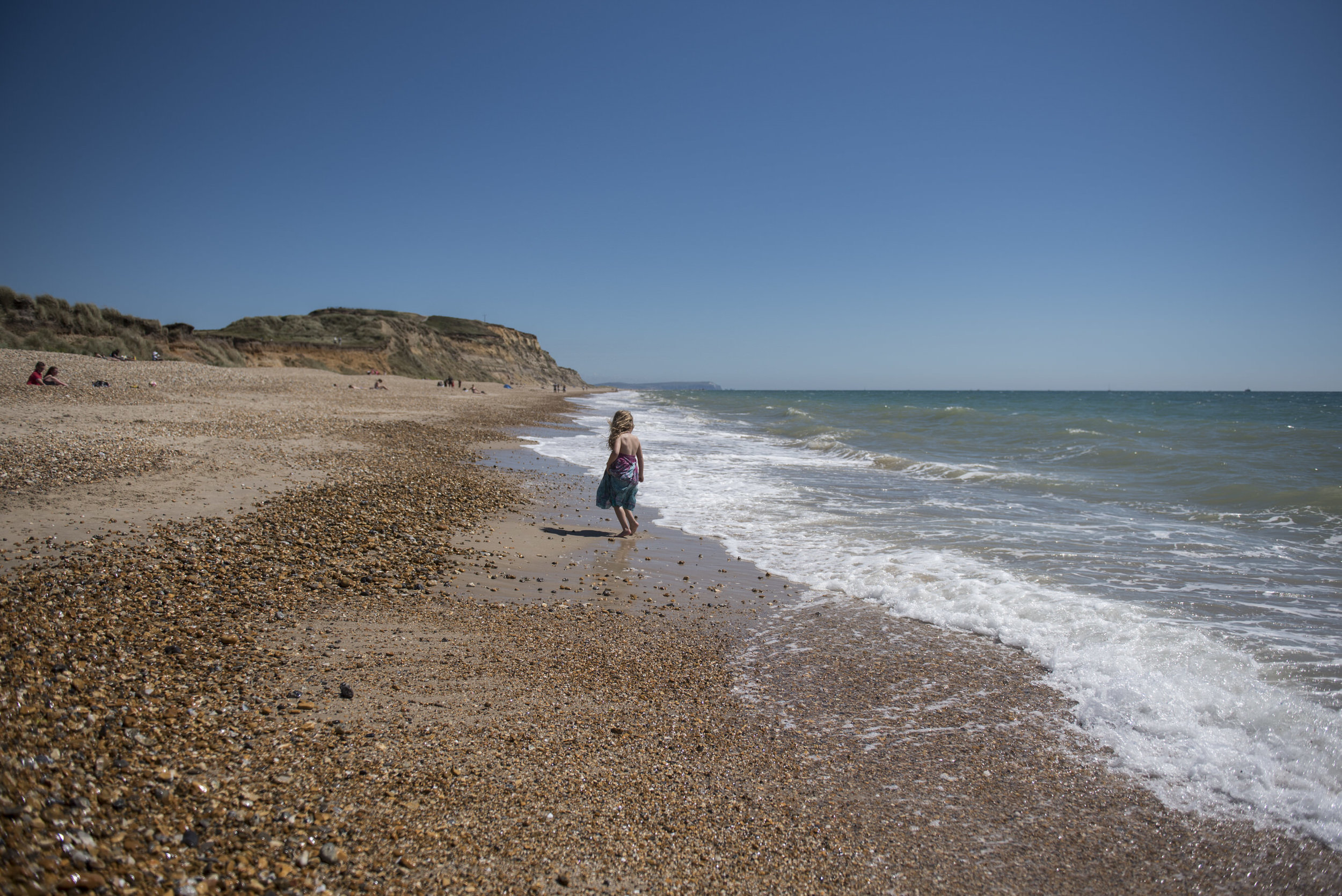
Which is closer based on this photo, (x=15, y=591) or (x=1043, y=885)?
(x=1043, y=885)

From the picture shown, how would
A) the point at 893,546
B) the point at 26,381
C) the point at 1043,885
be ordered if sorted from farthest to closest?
the point at 26,381, the point at 893,546, the point at 1043,885

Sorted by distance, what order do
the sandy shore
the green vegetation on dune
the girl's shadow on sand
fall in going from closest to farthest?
the sandy shore < the girl's shadow on sand < the green vegetation on dune

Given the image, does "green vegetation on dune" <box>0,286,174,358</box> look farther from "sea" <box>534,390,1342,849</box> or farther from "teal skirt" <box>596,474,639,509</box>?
"teal skirt" <box>596,474,639,509</box>

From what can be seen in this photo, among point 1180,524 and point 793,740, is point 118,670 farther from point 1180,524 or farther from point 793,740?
point 1180,524

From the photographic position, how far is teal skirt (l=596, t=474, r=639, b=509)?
7.52 m

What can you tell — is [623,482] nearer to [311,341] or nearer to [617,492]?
[617,492]

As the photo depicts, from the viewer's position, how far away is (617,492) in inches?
298

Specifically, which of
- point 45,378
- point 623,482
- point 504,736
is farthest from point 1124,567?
point 45,378

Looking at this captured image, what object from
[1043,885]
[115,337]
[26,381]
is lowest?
[1043,885]

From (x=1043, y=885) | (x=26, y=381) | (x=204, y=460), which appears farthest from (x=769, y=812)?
(x=26, y=381)

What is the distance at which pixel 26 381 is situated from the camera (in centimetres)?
1689

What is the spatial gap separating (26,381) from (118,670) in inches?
785

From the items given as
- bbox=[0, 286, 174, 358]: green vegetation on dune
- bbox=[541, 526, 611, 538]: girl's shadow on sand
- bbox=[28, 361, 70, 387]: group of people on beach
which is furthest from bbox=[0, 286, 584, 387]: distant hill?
bbox=[541, 526, 611, 538]: girl's shadow on sand

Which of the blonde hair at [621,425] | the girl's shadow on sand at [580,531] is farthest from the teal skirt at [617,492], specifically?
the blonde hair at [621,425]
